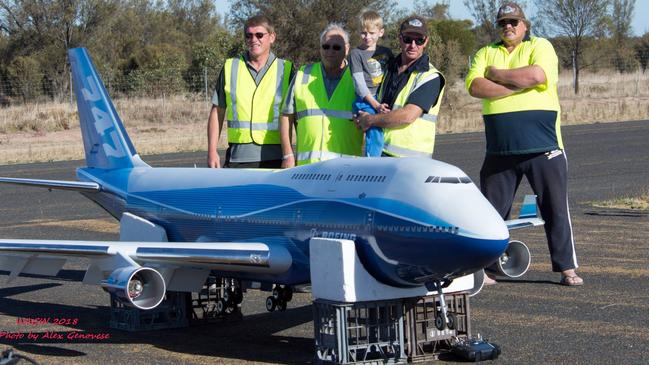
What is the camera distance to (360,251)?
762 centimetres

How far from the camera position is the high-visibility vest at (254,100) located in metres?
10.3

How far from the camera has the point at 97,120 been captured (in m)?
12.0

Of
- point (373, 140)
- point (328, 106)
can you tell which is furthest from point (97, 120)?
point (373, 140)

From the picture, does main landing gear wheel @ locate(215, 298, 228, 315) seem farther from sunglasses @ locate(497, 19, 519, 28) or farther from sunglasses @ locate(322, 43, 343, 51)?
sunglasses @ locate(497, 19, 519, 28)

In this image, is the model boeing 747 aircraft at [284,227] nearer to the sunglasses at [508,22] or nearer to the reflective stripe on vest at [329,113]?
the reflective stripe on vest at [329,113]

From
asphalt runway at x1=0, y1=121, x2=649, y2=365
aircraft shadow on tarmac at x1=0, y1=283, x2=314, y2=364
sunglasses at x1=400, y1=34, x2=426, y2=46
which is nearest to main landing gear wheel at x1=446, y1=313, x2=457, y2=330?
asphalt runway at x1=0, y1=121, x2=649, y2=365

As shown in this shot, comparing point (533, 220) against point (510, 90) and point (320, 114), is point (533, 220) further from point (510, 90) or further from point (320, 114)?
point (320, 114)

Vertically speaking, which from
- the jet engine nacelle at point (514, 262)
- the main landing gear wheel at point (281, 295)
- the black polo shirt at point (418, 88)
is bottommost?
the main landing gear wheel at point (281, 295)

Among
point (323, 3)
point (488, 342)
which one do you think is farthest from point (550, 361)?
point (323, 3)

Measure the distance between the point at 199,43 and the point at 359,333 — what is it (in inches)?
2345

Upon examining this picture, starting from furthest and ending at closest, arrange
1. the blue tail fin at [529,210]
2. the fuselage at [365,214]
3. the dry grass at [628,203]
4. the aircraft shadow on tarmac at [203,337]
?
the dry grass at [628,203], the blue tail fin at [529,210], the aircraft shadow on tarmac at [203,337], the fuselage at [365,214]

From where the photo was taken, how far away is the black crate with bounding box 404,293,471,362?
782 centimetres

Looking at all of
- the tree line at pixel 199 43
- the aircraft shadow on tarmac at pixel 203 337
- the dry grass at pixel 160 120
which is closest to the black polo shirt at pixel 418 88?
the aircraft shadow on tarmac at pixel 203 337

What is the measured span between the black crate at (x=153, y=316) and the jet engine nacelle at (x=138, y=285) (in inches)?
56.1
